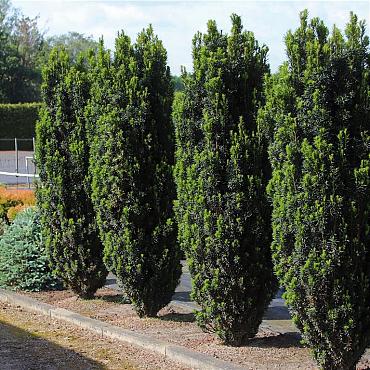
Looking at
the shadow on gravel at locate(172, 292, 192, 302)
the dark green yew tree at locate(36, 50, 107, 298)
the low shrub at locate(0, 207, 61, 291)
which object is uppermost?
the dark green yew tree at locate(36, 50, 107, 298)

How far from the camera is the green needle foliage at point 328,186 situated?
14.5 ft

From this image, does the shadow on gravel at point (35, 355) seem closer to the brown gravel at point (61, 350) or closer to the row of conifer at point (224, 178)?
the brown gravel at point (61, 350)

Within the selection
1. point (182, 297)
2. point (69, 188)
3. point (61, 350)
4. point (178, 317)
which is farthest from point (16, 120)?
point (61, 350)

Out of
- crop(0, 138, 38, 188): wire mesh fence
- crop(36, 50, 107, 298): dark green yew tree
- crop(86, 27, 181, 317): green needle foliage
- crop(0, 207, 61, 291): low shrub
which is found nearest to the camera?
crop(86, 27, 181, 317): green needle foliage

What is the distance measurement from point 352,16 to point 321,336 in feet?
7.28

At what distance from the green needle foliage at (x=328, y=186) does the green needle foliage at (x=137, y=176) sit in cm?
201

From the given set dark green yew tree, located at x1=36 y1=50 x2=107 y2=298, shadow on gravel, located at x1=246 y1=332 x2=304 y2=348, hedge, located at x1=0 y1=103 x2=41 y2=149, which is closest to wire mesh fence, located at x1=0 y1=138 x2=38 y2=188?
hedge, located at x1=0 y1=103 x2=41 y2=149

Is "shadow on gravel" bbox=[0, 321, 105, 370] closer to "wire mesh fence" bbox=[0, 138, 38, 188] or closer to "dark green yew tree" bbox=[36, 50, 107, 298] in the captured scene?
"dark green yew tree" bbox=[36, 50, 107, 298]

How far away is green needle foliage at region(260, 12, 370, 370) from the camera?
4.41 metres

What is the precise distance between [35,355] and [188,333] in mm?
1406

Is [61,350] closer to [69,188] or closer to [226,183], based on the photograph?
[69,188]

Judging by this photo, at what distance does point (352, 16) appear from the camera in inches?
177

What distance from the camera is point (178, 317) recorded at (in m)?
6.77

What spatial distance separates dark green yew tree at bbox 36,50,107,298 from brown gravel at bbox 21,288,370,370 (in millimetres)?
308
